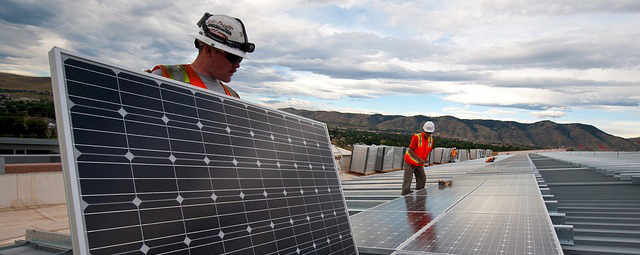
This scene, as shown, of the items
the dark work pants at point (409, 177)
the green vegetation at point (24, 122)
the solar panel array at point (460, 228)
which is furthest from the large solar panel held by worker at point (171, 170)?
the green vegetation at point (24, 122)

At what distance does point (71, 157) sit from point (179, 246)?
635mm

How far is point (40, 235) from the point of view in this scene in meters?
3.12

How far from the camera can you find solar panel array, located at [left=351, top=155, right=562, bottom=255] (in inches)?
152

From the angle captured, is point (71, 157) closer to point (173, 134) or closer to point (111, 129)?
point (111, 129)

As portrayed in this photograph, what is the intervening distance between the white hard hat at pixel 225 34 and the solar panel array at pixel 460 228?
88.4 inches

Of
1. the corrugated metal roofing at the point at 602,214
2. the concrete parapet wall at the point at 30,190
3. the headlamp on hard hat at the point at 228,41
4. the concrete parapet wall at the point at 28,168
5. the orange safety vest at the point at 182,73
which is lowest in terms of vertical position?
the corrugated metal roofing at the point at 602,214

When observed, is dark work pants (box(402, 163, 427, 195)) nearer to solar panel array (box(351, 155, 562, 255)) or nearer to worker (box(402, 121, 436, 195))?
worker (box(402, 121, 436, 195))

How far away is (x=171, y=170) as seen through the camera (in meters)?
2.04

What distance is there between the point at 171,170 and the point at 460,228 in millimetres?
3804

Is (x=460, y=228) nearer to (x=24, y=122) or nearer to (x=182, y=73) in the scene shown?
(x=182, y=73)

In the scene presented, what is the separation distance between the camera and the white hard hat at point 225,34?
3.06m

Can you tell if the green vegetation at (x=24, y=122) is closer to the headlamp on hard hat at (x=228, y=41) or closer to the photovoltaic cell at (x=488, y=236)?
the headlamp on hard hat at (x=228, y=41)

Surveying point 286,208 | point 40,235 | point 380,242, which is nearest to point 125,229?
point 286,208

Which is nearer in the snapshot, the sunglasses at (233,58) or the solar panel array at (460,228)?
the sunglasses at (233,58)
